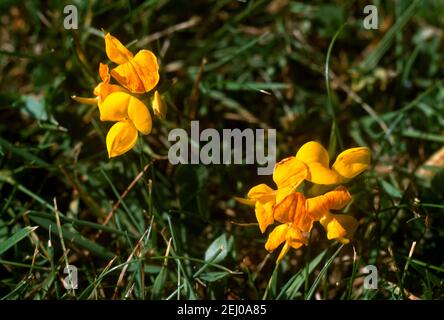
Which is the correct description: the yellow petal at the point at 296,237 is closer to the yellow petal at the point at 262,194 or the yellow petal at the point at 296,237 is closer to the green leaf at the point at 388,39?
the yellow petal at the point at 262,194

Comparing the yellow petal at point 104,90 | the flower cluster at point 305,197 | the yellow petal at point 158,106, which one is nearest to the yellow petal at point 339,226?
the flower cluster at point 305,197

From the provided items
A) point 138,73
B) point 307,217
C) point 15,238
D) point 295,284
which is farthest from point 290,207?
point 15,238

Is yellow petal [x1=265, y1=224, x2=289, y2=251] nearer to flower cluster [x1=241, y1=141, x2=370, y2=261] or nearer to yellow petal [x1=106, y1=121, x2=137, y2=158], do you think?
flower cluster [x1=241, y1=141, x2=370, y2=261]

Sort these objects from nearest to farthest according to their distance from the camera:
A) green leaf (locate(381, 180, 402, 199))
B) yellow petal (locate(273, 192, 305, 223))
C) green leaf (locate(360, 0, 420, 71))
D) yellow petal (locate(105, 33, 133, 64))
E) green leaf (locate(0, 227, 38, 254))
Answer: yellow petal (locate(273, 192, 305, 223)), yellow petal (locate(105, 33, 133, 64)), green leaf (locate(0, 227, 38, 254)), green leaf (locate(381, 180, 402, 199)), green leaf (locate(360, 0, 420, 71))

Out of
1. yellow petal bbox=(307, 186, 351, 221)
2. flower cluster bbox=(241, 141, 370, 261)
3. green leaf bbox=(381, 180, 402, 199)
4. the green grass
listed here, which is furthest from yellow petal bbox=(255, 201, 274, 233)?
green leaf bbox=(381, 180, 402, 199)

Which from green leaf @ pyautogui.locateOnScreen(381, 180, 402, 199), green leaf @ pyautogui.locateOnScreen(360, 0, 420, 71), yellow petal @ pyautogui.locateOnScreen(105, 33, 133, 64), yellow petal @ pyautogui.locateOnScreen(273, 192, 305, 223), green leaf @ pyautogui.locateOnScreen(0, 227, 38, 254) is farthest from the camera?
green leaf @ pyautogui.locateOnScreen(360, 0, 420, 71)
